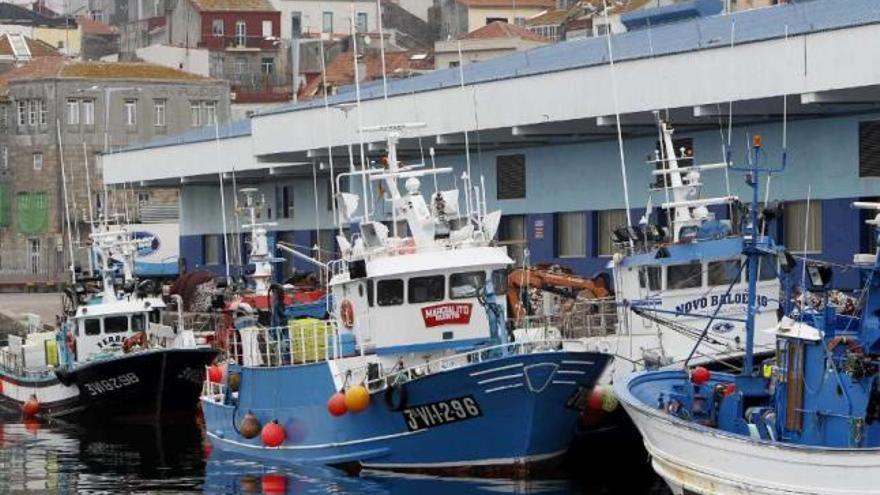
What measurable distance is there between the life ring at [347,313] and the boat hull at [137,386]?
29.2 feet

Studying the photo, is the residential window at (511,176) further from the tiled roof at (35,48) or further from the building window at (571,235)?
the tiled roof at (35,48)

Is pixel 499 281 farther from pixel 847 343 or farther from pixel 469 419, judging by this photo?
pixel 847 343

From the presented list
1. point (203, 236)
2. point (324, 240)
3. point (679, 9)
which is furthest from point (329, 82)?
point (679, 9)

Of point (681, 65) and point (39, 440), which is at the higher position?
point (681, 65)

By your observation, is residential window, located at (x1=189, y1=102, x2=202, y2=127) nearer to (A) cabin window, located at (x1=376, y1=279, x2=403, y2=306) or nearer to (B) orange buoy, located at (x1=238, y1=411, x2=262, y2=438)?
(B) orange buoy, located at (x1=238, y1=411, x2=262, y2=438)

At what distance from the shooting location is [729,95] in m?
36.2

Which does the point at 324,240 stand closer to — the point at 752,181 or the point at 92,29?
the point at 752,181

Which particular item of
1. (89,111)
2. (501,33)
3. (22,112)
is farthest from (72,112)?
(501,33)

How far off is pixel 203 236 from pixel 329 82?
99.5 feet

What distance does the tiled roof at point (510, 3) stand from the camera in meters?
109

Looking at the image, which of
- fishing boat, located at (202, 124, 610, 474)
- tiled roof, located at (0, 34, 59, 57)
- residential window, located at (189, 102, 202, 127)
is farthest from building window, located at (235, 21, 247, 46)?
fishing boat, located at (202, 124, 610, 474)

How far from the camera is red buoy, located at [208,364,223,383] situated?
36719mm

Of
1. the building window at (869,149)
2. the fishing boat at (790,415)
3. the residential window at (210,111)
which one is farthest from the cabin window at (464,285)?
the residential window at (210,111)

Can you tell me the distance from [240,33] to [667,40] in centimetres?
6858
